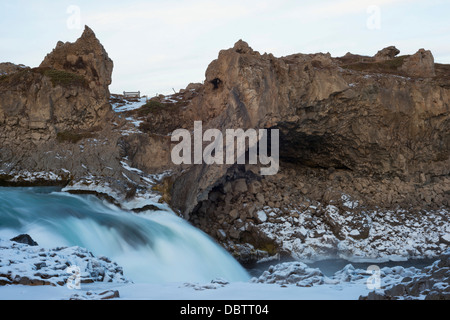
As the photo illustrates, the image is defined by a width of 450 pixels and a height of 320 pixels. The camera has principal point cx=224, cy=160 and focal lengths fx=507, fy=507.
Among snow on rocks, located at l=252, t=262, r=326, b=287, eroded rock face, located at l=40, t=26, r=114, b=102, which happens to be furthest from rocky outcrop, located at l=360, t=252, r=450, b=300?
eroded rock face, located at l=40, t=26, r=114, b=102

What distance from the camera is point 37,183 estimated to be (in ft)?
78.6

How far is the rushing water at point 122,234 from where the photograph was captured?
17.8 meters

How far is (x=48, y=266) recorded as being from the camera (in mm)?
11906

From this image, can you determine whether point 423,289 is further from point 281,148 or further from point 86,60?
point 86,60

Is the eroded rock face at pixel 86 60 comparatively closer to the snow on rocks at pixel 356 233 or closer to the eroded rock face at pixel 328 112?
the eroded rock face at pixel 328 112

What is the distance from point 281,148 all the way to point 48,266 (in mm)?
19945

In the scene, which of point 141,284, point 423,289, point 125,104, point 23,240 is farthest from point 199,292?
point 125,104

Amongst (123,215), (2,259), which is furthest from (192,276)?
(2,259)

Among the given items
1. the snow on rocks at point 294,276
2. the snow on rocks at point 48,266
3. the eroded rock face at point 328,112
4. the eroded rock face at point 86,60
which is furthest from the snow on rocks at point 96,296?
the eroded rock face at point 86,60

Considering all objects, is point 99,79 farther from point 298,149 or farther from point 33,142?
point 298,149

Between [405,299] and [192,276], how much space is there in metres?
11.1

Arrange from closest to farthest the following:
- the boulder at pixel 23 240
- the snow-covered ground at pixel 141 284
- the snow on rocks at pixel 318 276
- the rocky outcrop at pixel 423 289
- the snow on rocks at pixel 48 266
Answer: the rocky outcrop at pixel 423 289 → the snow-covered ground at pixel 141 284 → the snow on rocks at pixel 48 266 → the snow on rocks at pixel 318 276 → the boulder at pixel 23 240

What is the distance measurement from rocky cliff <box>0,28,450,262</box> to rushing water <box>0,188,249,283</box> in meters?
1.63

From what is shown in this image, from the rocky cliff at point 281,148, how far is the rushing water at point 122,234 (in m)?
1.63
